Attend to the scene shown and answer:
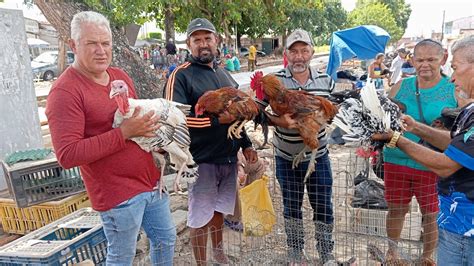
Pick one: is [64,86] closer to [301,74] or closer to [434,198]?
[301,74]

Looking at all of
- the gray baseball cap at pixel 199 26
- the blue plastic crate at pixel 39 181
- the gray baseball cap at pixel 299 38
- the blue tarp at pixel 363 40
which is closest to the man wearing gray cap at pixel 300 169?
the gray baseball cap at pixel 299 38

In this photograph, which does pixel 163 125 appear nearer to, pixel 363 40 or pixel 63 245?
pixel 63 245

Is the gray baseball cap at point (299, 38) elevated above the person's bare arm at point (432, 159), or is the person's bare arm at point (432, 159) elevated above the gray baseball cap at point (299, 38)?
the gray baseball cap at point (299, 38)

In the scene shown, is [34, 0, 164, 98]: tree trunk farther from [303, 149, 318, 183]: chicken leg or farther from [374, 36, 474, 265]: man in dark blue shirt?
[374, 36, 474, 265]: man in dark blue shirt

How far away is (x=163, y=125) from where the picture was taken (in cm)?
211

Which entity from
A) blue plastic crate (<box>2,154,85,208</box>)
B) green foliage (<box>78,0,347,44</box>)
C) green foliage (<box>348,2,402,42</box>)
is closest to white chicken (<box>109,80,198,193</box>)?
blue plastic crate (<box>2,154,85,208</box>)

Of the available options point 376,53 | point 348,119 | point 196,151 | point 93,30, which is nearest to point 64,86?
point 93,30

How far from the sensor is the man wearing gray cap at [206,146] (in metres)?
2.62

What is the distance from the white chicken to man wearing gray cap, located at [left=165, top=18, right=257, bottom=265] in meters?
0.28

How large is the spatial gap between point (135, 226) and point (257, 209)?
1.45 m

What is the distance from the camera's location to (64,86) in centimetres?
177

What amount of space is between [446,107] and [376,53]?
7632mm

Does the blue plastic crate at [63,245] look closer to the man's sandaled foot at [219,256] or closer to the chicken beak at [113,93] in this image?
the man's sandaled foot at [219,256]

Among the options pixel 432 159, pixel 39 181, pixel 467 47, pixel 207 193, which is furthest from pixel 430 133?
pixel 39 181
